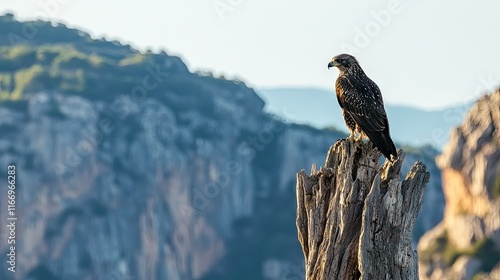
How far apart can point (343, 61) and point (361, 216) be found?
→ 19.1ft

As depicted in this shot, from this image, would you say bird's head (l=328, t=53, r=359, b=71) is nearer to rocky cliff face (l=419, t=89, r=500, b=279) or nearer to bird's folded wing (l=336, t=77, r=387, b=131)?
bird's folded wing (l=336, t=77, r=387, b=131)

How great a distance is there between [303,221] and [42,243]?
17299 cm

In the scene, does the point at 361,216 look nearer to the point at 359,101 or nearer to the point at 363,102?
the point at 363,102

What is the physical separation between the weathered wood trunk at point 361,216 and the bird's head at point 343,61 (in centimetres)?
416

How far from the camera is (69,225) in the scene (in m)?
195

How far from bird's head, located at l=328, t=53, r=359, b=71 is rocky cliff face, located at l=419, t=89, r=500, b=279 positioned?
11826 centimetres

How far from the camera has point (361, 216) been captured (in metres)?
22.0

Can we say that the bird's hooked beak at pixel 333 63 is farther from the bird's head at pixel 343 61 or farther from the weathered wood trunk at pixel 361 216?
the weathered wood trunk at pixel 361 216

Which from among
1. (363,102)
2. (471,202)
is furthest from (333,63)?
(471,202)

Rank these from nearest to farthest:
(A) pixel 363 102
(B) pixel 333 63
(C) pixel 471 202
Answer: (A) pixel 363 102
(B) pixel 333 63
(C) pixel 471 202

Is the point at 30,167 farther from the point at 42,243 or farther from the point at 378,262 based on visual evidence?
the point at 378,262

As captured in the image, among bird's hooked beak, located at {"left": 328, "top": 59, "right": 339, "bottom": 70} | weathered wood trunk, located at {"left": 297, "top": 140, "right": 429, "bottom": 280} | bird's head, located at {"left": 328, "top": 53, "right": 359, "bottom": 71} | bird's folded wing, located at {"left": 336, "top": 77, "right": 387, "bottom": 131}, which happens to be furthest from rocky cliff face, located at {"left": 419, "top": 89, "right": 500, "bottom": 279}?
weathered wood trunk, located at {"left": 297, "top": 140, "right": 429, "bottom": 280}

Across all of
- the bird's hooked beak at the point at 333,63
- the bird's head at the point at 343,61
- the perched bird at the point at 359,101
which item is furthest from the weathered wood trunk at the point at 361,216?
the bird's hooked beak at the point at 333,63

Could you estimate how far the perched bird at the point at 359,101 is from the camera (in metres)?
24.4
